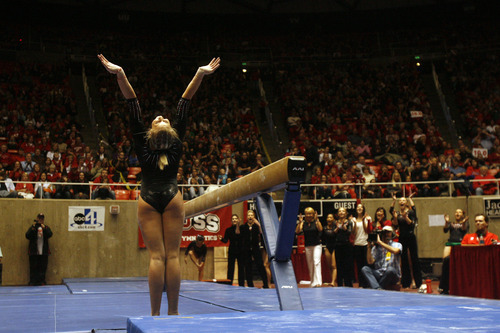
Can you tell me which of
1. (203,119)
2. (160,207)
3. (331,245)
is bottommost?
(331,245)

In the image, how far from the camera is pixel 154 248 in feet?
12.0

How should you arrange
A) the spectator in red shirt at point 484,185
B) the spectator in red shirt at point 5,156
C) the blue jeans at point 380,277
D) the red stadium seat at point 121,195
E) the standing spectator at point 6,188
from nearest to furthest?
the blue jeans at point 380,277 < the standing spectator at point 6,188 < the spectator in red shirt at point 484,185 < the red stadium seat at point 121,195 < the spectator in red shirt at point 5,156

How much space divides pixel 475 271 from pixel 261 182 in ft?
18.4

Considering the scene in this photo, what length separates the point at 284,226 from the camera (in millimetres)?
3533

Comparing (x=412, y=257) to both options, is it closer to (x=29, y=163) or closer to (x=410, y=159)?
(x=410, y=159)

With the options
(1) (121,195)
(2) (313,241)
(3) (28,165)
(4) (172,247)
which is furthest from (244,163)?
(4) (172,247)

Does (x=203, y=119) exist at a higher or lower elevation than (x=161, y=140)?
higher

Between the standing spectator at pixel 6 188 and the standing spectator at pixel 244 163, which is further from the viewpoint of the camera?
the standing spectator at pixel 244 163

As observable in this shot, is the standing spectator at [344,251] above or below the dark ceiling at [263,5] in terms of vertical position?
below

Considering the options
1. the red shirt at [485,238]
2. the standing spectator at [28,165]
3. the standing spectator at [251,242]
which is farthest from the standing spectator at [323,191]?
the standing spectator at [28,165]

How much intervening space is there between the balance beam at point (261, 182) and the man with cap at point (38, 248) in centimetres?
766

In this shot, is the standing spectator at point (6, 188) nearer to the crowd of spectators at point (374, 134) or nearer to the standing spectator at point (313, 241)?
the standing spectator at point (313, 241)

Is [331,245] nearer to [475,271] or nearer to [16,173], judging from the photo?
[475,271]

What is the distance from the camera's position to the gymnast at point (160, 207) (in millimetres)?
3646
